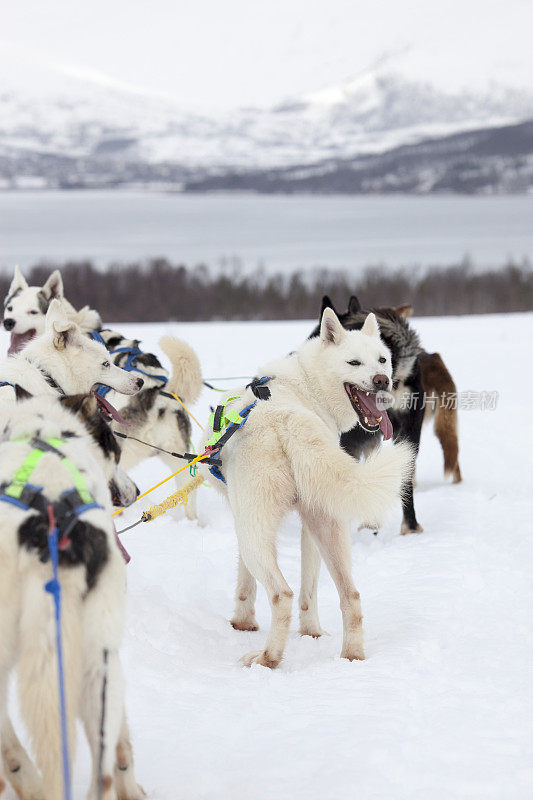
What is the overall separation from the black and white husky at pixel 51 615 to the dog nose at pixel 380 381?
2.08m

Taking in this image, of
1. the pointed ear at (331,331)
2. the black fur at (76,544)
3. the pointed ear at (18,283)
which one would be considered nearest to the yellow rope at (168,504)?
the pointed ear at (331,331)

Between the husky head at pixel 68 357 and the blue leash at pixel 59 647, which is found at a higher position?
the husky head at pixel 68 357

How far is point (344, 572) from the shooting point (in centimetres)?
342

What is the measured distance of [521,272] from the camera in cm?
3800

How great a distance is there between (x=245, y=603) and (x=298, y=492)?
90 centimetres

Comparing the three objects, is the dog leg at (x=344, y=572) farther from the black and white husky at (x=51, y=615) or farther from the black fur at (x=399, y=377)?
the black fur at (x=399, y=377)

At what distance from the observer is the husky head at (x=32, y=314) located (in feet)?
19.0

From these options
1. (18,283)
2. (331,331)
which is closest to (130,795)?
(331,331)

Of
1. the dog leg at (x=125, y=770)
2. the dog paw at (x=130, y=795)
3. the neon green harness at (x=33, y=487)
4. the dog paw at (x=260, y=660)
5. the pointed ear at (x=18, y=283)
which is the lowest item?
the dog paw at (x=260, y=660)

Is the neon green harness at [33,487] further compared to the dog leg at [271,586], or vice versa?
the dog leg at [271,586]

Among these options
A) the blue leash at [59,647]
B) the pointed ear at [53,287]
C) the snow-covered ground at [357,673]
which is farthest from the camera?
the pointed ear at [53,287]

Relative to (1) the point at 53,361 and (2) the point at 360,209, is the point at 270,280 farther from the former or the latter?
(2) the point at 360,209

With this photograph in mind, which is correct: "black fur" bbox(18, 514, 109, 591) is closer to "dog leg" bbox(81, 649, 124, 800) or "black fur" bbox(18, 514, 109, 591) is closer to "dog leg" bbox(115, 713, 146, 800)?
"dog leg" bbox(81, 649, 124, 800)

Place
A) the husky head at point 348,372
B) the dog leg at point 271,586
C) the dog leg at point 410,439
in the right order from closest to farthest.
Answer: the dog leg at point 271,586 → the husky head at point 348,372 → the dog leg at point 410,439
